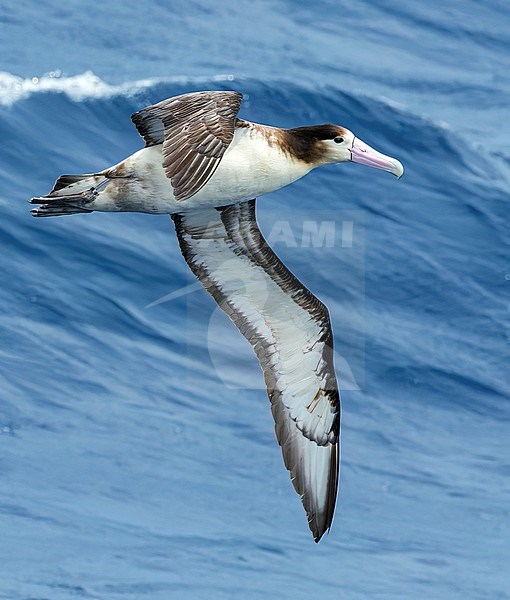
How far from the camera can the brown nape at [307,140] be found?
13.7m

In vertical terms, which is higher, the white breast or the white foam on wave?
the white breast

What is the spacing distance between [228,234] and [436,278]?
1352cm

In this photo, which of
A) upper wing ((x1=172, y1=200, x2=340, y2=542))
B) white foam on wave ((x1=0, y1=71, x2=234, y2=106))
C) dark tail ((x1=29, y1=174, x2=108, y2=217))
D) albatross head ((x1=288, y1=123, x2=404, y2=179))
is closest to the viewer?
dark tail ((x1=29, y1=174, x2=108, y2=217))

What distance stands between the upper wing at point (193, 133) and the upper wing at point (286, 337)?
8.09 feet

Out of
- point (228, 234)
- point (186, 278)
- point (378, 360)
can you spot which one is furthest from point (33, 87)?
point (228, 234)

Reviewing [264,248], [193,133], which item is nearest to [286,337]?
[264,248]

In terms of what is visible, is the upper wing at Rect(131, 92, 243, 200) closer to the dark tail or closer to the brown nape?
the dark tail

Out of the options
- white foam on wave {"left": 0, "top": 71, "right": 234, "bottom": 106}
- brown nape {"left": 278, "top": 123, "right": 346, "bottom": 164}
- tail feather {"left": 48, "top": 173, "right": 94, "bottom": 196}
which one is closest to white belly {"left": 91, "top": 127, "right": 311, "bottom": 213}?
brown nape {"left": 278, "top": 123, "right": 346, "bottom": 164}

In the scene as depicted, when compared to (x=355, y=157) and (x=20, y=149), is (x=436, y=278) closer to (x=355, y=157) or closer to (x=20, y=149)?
(x=20, y=149)

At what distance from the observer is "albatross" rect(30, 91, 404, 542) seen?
13359mm

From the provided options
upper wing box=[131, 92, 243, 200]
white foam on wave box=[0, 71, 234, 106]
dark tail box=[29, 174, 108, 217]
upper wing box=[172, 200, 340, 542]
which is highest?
upper wing box=[131, 92, 243, 200]

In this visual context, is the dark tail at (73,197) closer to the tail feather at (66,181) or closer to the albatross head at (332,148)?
the tail feather at (66,181)

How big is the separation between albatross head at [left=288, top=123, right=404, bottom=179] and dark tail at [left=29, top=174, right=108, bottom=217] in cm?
201

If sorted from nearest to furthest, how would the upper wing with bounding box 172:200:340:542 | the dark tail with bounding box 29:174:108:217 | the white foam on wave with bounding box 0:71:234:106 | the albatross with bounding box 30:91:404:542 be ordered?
the albatross with bounding box 30:91:404:542 → the dark tail with bounding box 29:174:108:217 → the upper wing with bounding box 172:200:340:542 → the white foam on wave with bounding box 0:71:234:106
